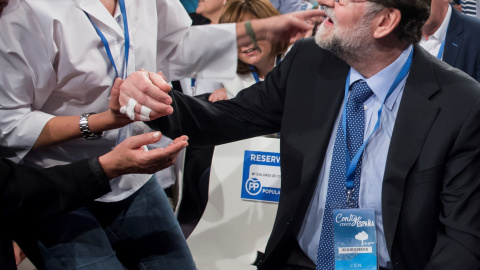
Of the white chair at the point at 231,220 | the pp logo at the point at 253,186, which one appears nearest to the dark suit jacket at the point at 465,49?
the white chair at the point at 231,220

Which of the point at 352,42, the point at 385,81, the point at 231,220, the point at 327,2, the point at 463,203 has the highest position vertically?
the point at 327,2

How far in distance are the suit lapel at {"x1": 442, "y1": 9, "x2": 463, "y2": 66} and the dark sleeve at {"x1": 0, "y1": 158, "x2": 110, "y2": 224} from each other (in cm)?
261

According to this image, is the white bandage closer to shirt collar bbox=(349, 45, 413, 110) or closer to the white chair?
shirt collar bbox=(349, 45, 413, 110)

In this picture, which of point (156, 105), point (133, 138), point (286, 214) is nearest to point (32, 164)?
point (133, 138)

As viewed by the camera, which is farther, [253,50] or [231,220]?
[253,50]

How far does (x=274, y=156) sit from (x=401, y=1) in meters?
1.23

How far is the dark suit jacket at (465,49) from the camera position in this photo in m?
3.88

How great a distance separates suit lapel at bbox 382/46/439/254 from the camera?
2.09 m

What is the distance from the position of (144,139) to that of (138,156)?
0.06 m

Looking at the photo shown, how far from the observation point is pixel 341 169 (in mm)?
2180

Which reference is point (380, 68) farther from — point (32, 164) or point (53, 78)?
point (32, 164)

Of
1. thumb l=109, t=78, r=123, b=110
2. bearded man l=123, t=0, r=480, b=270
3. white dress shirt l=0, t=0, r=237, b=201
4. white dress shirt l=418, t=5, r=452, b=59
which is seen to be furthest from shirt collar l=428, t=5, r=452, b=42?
thumb l=109, t=78, r=123, b=110

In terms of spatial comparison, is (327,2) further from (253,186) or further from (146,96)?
(253,186)

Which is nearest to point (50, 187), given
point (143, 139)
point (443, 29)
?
point (143, 139)
